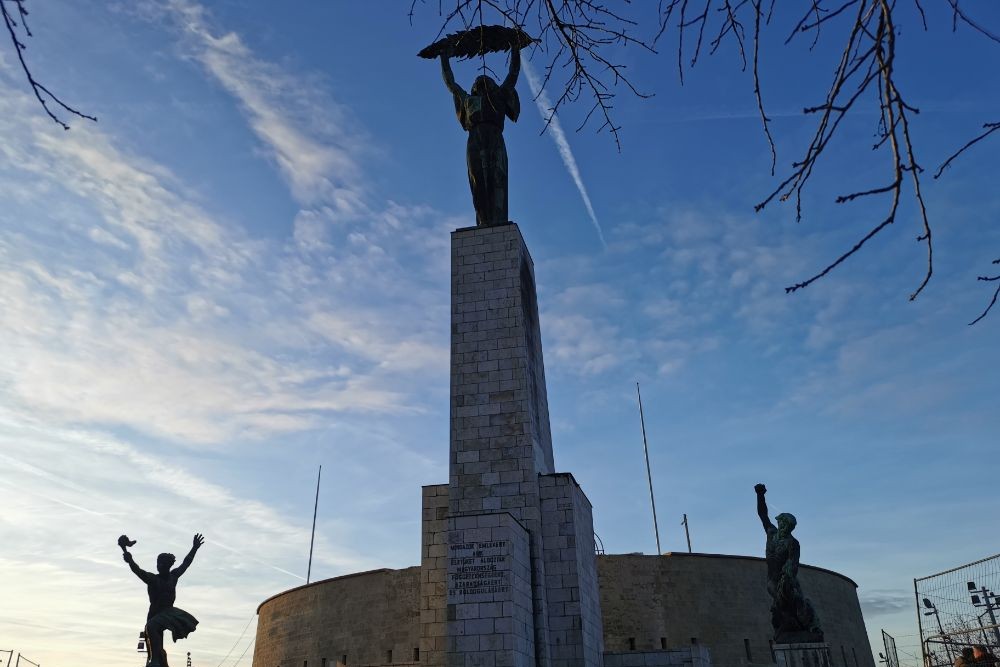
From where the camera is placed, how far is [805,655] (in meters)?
11.9

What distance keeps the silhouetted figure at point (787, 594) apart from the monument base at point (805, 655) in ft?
0.46

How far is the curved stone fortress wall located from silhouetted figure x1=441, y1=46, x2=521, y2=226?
12577 mm

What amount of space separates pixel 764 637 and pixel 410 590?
11.5 meters

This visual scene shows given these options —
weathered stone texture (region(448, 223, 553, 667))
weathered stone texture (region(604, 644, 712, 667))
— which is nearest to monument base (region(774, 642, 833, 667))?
weathered stone texture (region(604, 644, 712, 667))

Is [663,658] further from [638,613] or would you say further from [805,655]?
[638,613]

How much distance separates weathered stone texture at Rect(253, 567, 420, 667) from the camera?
2367 cm

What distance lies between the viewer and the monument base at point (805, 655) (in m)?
11.8

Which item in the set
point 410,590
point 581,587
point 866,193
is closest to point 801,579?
point 410,590

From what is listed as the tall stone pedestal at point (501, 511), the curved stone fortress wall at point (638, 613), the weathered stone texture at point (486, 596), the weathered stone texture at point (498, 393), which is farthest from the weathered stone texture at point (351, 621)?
the weathered stone texture at point (486, 596)

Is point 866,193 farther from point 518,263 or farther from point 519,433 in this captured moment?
point 518,263

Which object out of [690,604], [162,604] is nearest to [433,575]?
[162,604]

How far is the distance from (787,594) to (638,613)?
38.3 feet

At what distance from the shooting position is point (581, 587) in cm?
1391

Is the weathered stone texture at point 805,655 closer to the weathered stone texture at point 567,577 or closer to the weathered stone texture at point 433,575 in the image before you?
the weathered stone texture at point 567,577
